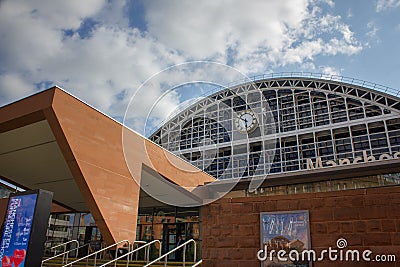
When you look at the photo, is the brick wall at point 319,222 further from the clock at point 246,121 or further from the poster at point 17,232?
the clock at point 246,121

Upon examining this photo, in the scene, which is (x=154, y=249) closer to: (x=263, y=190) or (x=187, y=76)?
(x=263, y=190)

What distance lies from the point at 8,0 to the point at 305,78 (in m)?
25.7

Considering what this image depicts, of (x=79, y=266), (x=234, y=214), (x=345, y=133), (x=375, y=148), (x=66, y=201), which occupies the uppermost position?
(x=345, y=133)

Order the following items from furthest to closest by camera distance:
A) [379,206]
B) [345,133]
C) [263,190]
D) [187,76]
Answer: [345,133] → [263,190] → [187,76] → [379,206]

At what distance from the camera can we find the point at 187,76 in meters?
10.5

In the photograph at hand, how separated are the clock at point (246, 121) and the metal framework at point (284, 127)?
1.18 ft

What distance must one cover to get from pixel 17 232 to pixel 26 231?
27cm

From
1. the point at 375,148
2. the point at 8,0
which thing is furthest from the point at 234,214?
the point at 375,148

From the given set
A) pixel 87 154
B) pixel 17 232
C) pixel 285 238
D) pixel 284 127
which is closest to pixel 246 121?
pixel 284 127

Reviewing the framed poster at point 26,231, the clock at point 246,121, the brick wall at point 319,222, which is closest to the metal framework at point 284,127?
the clock at point 246,121

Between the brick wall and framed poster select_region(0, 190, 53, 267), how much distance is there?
9.87 feet

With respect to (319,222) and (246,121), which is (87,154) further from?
(246,121)

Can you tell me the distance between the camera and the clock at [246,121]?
30797 mm

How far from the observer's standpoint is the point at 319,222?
19.3 feet
